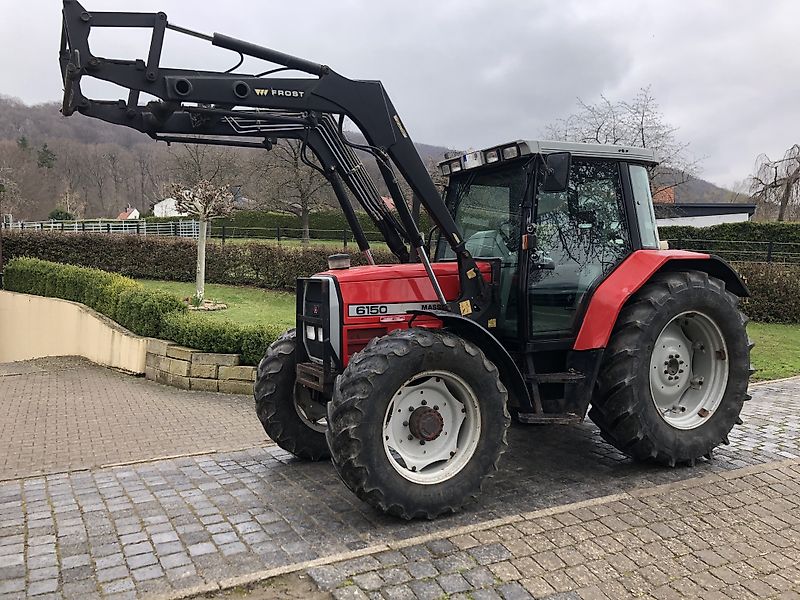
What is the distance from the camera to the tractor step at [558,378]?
4.93 m

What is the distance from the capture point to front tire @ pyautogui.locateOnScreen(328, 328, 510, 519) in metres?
4.05

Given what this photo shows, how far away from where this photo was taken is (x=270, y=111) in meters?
4.67

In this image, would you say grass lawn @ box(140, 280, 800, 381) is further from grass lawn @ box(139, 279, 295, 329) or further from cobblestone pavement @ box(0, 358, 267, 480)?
cobblestone pavement @ box(0, 358, 267, 480)

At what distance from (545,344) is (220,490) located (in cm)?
272

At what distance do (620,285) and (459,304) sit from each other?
1288 mm

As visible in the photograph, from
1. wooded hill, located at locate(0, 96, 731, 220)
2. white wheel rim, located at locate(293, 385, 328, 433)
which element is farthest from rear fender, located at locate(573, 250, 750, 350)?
wooded hill, located at locate(0, 96, 731, 220)

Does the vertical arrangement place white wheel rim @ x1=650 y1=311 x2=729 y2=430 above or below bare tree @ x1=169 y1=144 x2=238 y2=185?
below

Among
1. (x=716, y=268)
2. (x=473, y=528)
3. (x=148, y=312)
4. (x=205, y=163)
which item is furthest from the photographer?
(x=205, y=163)

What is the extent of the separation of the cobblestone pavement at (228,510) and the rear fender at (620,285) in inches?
44.1

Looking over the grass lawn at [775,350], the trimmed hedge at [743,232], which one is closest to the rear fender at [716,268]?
the grass lawn at [775,350]

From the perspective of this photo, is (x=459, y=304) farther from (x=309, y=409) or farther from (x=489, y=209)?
(x=309, y=409)

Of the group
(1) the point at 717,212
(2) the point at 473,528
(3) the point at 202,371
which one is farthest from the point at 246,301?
(1) the point at 717,212

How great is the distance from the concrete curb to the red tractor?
244 millimetres

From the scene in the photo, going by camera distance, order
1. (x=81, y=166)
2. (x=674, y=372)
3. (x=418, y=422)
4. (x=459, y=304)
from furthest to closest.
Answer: (x=81, y=166) < (x=674, y=372) < (x=459, y=304) < (x=418, y=422)
